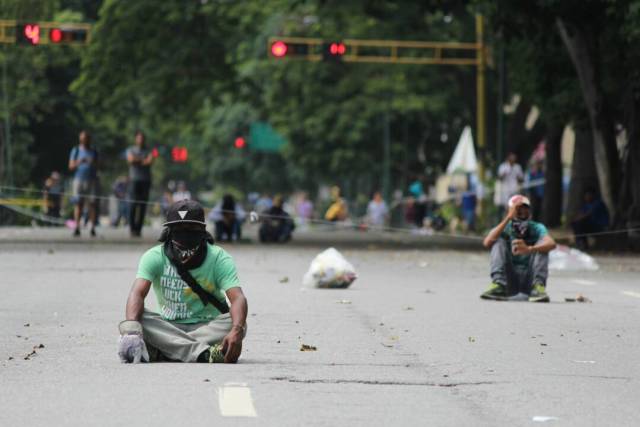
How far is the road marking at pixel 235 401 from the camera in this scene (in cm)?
785

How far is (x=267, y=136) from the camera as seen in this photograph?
8069cm

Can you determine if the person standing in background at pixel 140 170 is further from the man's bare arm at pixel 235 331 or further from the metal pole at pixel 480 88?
the man's bare arm at pixel 235 331

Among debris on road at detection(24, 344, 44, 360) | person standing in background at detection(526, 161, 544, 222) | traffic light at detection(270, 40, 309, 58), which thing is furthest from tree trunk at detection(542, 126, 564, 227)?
debris on road at detection(24, 344, 44, 360)

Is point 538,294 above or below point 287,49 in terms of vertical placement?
below

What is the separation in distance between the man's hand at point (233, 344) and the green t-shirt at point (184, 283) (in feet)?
0.97

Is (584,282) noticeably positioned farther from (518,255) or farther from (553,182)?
(553,182)

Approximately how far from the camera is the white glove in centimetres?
984

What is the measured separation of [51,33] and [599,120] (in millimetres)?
11850

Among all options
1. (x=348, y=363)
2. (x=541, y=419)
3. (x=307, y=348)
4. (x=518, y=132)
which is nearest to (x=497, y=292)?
(x=307, y=348)

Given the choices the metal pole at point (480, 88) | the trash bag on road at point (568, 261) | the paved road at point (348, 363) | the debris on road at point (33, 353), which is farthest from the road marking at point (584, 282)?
the metal pole at point (480, 88)

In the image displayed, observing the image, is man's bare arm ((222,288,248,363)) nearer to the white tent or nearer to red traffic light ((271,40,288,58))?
red traffic light ((271,40,288,58))

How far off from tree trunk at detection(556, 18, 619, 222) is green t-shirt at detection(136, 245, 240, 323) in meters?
19.6

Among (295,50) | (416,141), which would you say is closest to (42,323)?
A: (295,50)

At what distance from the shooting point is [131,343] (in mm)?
9852
